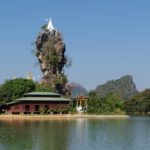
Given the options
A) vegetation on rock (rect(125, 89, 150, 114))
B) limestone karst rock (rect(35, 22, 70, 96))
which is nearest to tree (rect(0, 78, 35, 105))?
limestone karst rock (rect(35, 22, 70, 96))

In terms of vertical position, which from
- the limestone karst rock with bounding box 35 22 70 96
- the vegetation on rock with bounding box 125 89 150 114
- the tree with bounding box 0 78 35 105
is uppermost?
the limestone karst rock with bounding box 35 22 70 96

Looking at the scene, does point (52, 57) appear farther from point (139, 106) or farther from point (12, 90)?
point (139, 106)

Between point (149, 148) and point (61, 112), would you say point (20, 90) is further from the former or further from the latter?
point (149, 148)

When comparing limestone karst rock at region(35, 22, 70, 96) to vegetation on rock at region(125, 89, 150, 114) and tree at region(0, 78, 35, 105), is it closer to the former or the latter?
tree at region(0, 78, 35, 105)

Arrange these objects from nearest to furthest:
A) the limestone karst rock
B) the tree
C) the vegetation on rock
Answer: the tree → the limestone karst rock → the vegetation on rock

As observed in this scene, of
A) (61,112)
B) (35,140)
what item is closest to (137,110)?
(61,112)

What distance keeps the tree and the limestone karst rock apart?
1211 cm

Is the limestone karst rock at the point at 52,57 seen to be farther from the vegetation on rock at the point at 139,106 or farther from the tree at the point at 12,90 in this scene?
the vegetation on rock at the point at 139,106

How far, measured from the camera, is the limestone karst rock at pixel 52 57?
88875 mm

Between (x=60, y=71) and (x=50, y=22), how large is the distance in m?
11.5

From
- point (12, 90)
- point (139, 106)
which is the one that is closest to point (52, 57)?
point (12, 90)

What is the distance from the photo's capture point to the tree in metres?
75.4

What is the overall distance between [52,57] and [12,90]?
16120 millimetres

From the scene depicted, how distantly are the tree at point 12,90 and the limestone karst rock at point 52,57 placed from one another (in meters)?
12.1
